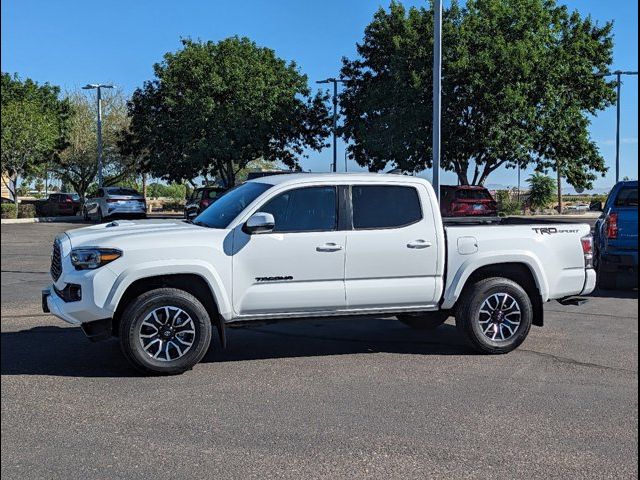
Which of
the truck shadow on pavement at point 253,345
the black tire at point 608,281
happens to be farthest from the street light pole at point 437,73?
the truck shadow on pavement at point 253,345

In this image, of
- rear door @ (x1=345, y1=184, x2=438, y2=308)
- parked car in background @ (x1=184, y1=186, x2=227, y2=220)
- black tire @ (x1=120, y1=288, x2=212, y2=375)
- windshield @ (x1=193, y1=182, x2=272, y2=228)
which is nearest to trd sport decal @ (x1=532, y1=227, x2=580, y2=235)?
rear door @ (x1=345, y1=184, x2=438, y2=308)

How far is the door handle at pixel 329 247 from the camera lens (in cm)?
634

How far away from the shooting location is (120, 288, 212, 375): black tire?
5.80 metres

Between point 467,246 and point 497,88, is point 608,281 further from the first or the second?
point 497,88

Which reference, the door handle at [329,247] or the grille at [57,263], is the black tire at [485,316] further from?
the grille at [57,263]

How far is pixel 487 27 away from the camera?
98.8 ft

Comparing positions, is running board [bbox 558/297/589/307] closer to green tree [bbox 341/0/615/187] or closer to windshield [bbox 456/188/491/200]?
windshield [bbox 456/188/491/200]

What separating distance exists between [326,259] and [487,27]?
87.2 ft

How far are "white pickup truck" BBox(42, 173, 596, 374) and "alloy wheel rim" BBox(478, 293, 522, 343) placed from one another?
11mm

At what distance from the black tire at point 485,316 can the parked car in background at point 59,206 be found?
1366 inches

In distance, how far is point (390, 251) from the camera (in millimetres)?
6551

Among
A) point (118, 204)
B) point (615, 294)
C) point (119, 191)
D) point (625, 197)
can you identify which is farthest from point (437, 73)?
point (119, 191)

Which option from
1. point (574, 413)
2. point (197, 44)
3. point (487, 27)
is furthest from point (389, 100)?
point (574, 413)

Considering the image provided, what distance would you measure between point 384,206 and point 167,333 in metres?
2.40
